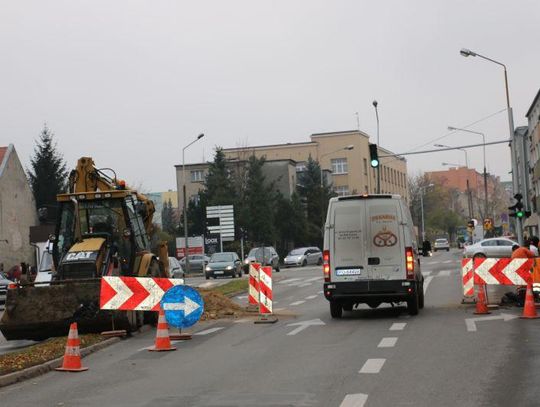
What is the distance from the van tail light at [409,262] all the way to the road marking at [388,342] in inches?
140

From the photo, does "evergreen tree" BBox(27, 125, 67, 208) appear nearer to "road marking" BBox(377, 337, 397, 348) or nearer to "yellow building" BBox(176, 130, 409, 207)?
"yellow building" BBox(176, 130, 409, 207)

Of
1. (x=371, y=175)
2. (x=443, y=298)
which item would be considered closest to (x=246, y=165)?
(x=371, y=175)

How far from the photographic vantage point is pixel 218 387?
881 cm

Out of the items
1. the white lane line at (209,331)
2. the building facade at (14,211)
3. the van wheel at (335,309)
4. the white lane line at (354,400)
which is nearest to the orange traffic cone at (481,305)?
the van wheel at (335,309)

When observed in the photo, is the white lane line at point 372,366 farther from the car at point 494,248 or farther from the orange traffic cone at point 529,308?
the car at point 494,248

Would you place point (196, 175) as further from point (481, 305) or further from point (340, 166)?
point (481, 305)

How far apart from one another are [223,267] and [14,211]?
20541 millimetres

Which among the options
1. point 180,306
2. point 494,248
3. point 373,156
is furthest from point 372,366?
point 494,248

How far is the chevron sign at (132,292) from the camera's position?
13.8 meters

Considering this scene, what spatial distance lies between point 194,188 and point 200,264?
3009cm

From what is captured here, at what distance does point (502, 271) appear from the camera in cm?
1708

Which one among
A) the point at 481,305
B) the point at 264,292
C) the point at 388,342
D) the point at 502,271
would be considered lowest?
the point at 388,342

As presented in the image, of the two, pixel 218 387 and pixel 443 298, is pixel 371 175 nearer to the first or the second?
pixel 443 298

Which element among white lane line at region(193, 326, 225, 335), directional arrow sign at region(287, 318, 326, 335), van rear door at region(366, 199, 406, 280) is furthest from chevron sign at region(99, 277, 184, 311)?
van rear door at region(366, 199, 406, 280)
